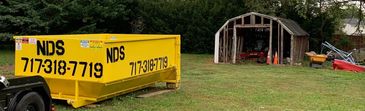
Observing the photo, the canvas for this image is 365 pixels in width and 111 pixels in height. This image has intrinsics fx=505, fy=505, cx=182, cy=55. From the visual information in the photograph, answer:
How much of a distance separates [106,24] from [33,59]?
63.3ft

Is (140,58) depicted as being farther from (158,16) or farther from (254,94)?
(158,16)

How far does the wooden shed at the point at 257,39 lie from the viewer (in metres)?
20.8

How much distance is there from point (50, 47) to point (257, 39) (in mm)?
16738

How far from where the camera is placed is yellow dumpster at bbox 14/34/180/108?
8.35 metres

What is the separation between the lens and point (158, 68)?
34.5ft

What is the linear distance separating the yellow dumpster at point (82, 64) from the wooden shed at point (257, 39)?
1199cm

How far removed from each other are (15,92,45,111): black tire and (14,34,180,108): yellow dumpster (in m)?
1.49

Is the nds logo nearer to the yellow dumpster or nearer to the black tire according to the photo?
the yellow dumpster

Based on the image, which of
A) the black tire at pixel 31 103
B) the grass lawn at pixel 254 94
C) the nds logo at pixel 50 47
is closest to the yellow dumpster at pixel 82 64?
the nds logo at pixel 50 47

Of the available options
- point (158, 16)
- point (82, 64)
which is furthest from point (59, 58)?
point (158, 16)

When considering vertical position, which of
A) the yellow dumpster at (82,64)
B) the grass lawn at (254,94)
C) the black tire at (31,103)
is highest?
the yellow dumpster at (82,64)

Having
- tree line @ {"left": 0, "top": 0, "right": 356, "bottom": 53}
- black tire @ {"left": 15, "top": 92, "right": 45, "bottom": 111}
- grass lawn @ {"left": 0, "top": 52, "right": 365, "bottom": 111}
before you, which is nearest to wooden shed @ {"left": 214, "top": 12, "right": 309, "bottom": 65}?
tree line @ {"left": 0, "top": 0, "right": 356, "bottom": 53}

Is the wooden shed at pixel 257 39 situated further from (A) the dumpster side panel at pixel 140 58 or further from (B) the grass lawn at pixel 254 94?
(A) the dumpster side panel at pixel 140 58

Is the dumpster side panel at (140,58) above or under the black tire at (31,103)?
above
